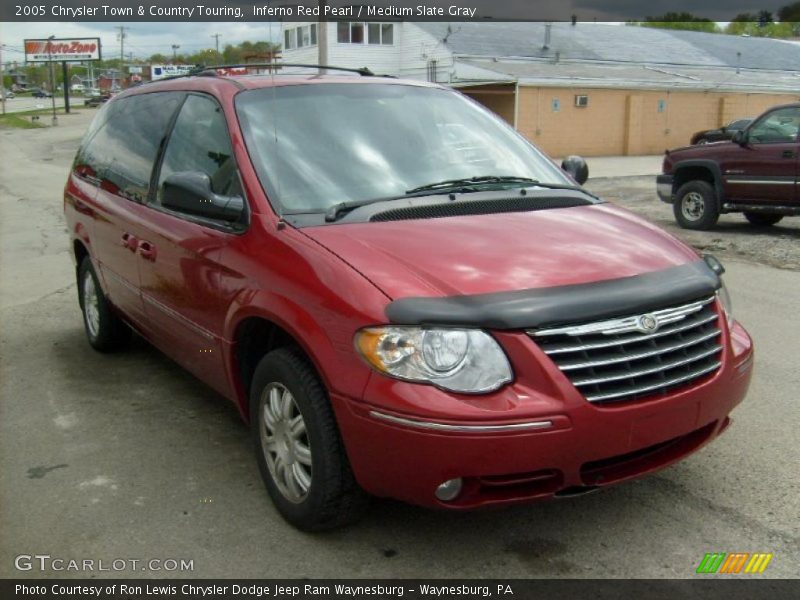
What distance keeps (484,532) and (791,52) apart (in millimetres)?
48508

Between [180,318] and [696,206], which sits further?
[696,206]

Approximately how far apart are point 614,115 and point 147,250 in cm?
3031

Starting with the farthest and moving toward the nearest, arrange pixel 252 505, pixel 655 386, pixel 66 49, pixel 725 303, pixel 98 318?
pixel 66 49 → pixel 98 318 → pixel 252 505 → pixel 725 303 → pixel 655 386

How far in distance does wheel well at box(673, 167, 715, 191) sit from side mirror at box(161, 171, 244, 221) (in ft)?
32.0

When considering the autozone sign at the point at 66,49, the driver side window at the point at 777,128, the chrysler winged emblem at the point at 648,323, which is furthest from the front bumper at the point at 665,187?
the autozone sign at the point at 66,49

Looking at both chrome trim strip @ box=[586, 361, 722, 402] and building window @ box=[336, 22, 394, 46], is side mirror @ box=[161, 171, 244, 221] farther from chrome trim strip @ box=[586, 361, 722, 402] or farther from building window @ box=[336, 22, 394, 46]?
building window @ box=[336, 22, 394, 46]

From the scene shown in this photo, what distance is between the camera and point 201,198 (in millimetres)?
3645

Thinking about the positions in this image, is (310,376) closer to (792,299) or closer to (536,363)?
(536,363)

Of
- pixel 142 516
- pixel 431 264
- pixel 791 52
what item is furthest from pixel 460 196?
pixel 791 52

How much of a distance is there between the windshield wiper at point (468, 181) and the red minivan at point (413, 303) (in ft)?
0.04

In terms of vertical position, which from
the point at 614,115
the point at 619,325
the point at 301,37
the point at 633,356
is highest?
the point at 301,37

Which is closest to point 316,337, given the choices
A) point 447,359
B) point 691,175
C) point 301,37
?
point 447,359

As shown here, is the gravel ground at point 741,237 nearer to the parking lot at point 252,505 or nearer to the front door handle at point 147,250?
the parking lot at point 252,505

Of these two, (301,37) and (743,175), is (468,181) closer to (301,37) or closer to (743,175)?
(743,175)
